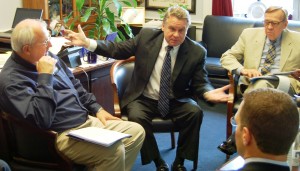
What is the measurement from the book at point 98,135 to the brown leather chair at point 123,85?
44cm

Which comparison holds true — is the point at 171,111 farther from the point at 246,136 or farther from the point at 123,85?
the point at 246,136

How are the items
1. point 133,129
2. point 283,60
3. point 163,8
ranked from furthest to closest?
point 163,8, point 283,60, point 133,129

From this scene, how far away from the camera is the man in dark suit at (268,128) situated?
1275mm

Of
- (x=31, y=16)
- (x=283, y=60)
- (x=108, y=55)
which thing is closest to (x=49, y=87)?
(x=108, y=55)

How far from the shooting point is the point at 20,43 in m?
2.29

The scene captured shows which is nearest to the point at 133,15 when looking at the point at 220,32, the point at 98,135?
the point at 220,32

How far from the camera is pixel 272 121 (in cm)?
127

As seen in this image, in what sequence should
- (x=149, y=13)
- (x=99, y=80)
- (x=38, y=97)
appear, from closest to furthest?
1. (x=38, y=97)
2. (x=99, y=80)
3. (x=149, y=13)

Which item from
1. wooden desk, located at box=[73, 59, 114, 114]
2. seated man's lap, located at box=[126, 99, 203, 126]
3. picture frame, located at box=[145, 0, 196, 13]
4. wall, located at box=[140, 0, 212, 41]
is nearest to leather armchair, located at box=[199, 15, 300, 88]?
wall, located at box=[140, 0, 212, 41]

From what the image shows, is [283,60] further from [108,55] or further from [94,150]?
[94,150]

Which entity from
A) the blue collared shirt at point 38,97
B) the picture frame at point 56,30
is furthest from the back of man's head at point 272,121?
the picture frame at point 56,30

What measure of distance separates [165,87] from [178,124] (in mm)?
280

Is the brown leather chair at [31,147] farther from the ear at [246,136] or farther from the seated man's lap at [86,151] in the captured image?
the ear at [246,136]

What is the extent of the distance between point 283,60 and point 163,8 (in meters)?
2.67
